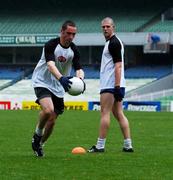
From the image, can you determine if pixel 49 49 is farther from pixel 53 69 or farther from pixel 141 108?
pixel 141 108

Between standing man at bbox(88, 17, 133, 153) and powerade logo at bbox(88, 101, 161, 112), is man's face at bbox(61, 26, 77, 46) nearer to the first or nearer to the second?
standing man at bbox(88, 17, 133, 153)

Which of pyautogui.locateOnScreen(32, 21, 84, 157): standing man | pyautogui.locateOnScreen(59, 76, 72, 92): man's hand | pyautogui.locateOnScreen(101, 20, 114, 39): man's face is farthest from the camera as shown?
pyautogui.locateOnScreen(101, 20, 114, 39): man's face

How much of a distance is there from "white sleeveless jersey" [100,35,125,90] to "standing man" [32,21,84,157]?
31.0 inches

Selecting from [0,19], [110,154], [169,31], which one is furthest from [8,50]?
[110,154]

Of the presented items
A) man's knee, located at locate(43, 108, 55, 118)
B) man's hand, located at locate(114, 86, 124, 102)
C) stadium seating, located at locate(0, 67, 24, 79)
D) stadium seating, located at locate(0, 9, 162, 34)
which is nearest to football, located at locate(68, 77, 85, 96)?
man's knee, located at locate(43, 108, 55, 118)

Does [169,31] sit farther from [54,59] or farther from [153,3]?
[54,59]

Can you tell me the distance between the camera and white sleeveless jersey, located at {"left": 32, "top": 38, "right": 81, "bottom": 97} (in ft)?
34.5

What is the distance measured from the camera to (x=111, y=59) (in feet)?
37.4

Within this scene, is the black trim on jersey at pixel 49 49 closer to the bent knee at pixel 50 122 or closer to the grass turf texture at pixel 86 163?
the bent knee at pixel 50 122

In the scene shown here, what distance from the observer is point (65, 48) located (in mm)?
10516

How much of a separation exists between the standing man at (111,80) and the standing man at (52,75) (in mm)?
790

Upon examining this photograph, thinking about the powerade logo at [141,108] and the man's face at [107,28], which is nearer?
the man's face at [107,28]

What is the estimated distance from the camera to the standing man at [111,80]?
1124 cm

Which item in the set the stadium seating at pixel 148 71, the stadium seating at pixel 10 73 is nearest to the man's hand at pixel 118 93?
the stadium seating at pixel 148 71
